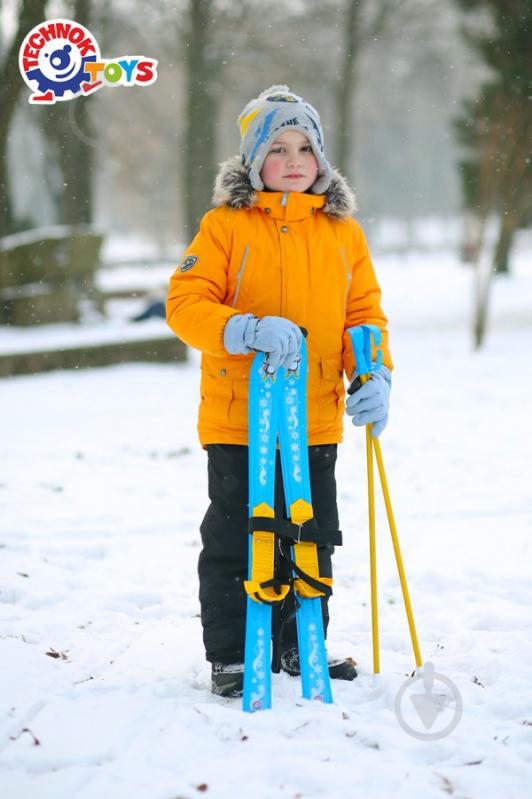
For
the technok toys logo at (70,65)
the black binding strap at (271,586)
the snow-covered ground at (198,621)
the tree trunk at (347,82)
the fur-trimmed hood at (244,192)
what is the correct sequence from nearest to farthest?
the snow-covered ground at (198,621) → the black binding strap at (271,586) → the fur-trimmed hood at (244,192) → the technok toys logo at (70,65) → the tree trunk at (347,82)

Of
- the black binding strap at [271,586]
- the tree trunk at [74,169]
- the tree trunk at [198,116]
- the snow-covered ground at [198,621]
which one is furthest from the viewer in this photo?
the tree trunk at [74,169]

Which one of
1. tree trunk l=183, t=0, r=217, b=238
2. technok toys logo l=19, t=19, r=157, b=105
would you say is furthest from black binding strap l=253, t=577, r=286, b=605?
tree trunk l=183, t=0, r=217, b=238

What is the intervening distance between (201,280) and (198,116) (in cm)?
1121

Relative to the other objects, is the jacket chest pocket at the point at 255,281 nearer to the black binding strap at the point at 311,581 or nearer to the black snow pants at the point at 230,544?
the black snow pants at the point at 230,544

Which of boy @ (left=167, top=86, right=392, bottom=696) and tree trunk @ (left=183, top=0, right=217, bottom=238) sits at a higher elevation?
tree trunk @ (left=183, top=0, right=217, bottom=238)

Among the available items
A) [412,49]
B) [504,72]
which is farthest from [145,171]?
[504,72]

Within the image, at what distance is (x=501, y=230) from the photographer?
11.9 metres

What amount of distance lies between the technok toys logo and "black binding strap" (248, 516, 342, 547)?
2617 millimetres

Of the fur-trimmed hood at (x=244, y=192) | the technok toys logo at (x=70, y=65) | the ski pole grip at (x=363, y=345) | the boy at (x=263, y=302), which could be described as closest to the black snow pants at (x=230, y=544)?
the boy at (x=263, y=302)

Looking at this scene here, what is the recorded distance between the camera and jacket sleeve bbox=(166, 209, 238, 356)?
2.74m

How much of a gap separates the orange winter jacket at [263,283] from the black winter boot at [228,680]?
754mm

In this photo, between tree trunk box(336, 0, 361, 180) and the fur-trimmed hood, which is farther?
tree trunk box(336, 0, 361, 180)

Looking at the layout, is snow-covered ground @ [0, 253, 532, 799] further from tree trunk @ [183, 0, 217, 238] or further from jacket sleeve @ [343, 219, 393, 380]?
tree trunk @ [183, 0, 217, 238]

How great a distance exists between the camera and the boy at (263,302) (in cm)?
280
